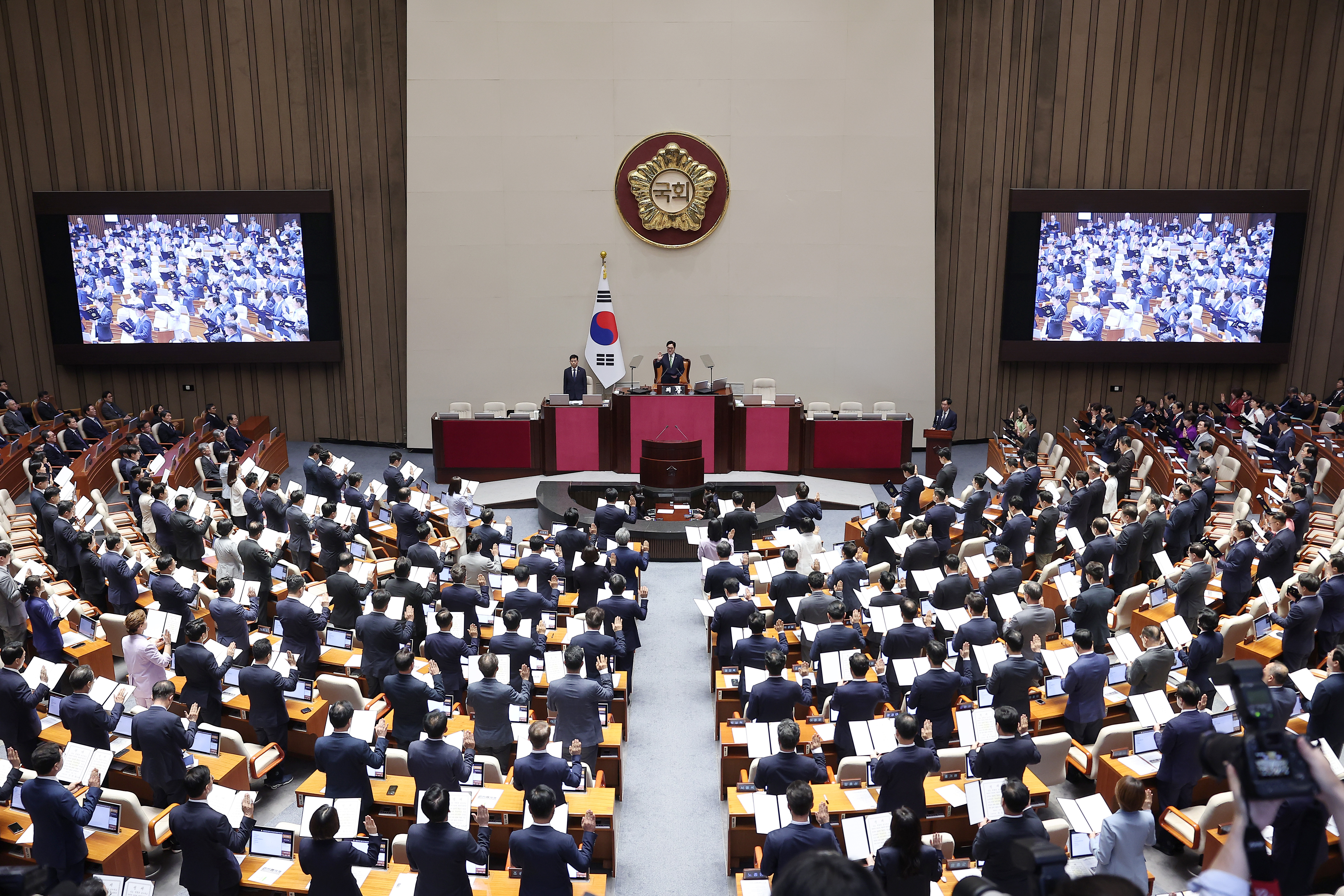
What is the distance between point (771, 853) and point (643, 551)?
6304 millimetres

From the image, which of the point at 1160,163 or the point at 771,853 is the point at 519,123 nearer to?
the point at 1160,163

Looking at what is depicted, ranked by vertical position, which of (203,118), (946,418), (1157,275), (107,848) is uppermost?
(203,118)

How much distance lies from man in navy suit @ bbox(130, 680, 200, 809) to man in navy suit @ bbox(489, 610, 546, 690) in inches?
86.9

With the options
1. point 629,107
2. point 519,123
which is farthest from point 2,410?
point 629,107

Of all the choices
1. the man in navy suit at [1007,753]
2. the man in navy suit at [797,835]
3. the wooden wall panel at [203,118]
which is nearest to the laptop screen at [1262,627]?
the man in navy suit at [1007,753]

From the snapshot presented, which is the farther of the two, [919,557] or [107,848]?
[919,557]

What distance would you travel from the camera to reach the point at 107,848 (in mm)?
6270

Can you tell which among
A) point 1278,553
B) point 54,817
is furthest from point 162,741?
point 1278,553

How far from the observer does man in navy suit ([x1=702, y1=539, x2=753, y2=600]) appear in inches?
379

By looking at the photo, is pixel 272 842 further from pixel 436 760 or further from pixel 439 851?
pixel 439 851

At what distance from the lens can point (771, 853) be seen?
549 cm

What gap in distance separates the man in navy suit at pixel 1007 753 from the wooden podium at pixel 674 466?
30.4ft

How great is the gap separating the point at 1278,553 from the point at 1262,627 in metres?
1.58

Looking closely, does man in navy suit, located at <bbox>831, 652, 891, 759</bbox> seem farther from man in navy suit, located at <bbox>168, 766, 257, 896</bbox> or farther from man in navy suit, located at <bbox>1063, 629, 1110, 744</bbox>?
man in navy suit, located at <bbox>168, 766, 257, 896</bbox>
